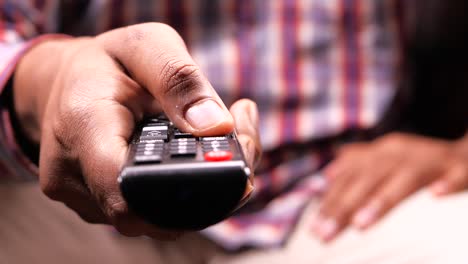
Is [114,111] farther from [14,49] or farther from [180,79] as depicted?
[14,49]

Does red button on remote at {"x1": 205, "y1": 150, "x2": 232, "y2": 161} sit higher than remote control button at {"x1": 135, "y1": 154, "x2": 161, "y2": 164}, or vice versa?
remote control button at {"x1": 135, "y1": 154, "x2": 161, "y2": 164}

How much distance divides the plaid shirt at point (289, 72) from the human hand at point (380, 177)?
→ 0.08 feet

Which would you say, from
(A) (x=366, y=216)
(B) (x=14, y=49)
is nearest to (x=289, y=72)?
(A) (x=366, y=216)

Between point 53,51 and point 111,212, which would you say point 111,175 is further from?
point 53,51

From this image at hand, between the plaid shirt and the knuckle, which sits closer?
the knuckle

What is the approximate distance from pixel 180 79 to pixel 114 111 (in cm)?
4

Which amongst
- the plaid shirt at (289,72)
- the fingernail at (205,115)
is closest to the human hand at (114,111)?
the fingernail at (205,115)

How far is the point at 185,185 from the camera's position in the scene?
248 millimetres

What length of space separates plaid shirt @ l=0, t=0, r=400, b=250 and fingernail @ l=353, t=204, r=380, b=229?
62 mm

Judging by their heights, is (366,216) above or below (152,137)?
below

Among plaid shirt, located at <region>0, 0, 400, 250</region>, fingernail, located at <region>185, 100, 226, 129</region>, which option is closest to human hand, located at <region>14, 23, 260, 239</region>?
fingernail, located at <region>185, 100, 226, 129</region>

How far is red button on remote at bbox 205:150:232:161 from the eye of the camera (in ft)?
0.85

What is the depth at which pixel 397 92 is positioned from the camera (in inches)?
26.8

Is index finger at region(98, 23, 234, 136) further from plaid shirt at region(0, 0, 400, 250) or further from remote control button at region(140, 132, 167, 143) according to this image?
plaid shirt at region(0, 0, 400, 250)
